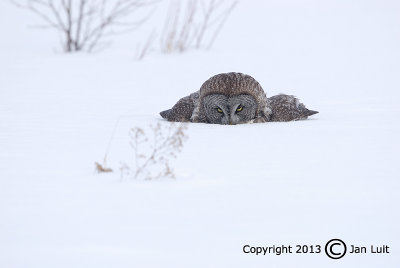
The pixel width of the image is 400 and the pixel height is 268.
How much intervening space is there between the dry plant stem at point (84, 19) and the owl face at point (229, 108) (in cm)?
743

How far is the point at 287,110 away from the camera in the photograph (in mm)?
7891

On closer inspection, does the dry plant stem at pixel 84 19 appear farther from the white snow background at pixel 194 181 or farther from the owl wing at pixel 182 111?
the owl wing at pixel 182 111

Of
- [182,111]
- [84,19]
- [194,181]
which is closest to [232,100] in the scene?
[182,111]

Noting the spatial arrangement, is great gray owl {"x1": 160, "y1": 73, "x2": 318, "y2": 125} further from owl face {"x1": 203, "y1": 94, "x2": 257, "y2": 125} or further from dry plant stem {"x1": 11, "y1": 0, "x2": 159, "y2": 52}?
dry plant stem {"x1": 11, "y1": 0, "x2": 159, "y2": 52}

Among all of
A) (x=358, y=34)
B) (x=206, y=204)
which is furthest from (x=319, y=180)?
(x=358, y=34)

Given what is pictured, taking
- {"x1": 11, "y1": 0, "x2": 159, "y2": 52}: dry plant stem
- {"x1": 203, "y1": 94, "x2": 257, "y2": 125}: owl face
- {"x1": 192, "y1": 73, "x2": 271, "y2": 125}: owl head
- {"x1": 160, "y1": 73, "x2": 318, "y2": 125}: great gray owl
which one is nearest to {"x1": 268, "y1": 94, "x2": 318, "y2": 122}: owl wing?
{"x1": 160, "y1": 73, "x2": 318, "y2": 125}: great gray owl

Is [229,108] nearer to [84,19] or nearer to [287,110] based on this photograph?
[287,110]

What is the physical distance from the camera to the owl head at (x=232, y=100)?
7.50 metres

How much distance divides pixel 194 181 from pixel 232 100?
285 centimetres

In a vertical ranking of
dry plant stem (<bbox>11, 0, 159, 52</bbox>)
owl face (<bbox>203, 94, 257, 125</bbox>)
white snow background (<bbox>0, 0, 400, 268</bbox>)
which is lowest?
white snow background (<bbox>0, 0, 400, 268</bbox>)

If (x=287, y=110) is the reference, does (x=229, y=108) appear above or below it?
below

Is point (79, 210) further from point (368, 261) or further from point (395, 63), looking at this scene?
point (395, 63)

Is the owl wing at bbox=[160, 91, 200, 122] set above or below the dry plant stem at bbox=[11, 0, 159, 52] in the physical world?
below

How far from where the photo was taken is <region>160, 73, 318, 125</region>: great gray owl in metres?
7.52
